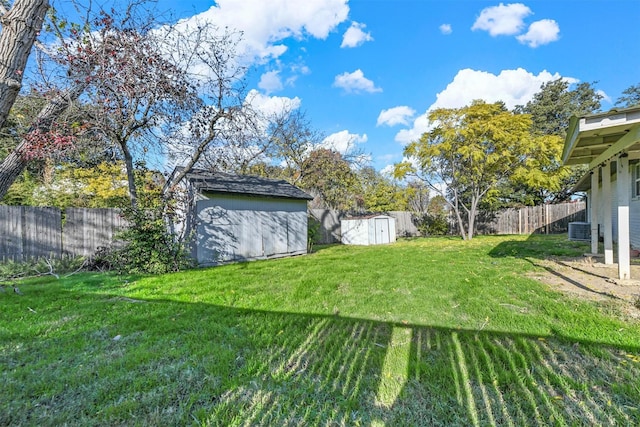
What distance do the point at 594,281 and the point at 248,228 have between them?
753 cm

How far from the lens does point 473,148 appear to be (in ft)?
39.3

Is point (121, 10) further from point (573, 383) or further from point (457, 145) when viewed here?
point (457, 145)

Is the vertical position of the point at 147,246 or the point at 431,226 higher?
the point at 147,246

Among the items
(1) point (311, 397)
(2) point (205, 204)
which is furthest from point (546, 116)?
(1) point (311, 397)

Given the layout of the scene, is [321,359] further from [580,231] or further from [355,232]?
[580,231]

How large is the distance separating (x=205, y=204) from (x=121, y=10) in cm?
422

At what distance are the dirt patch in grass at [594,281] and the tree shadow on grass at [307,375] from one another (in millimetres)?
1637

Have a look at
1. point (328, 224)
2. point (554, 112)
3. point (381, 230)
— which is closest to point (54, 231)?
point (328, 224)

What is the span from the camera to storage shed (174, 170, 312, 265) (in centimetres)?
742

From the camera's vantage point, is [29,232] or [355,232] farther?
[355,232]

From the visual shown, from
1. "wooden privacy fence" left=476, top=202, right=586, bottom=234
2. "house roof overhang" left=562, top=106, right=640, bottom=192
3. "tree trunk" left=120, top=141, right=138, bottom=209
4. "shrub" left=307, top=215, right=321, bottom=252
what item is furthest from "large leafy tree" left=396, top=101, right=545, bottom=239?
"tree trunk" left=120, top=141, right=138, bottom=209

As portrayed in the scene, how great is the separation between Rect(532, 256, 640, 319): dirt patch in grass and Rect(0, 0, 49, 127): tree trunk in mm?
5756

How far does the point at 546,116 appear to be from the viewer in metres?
21.8

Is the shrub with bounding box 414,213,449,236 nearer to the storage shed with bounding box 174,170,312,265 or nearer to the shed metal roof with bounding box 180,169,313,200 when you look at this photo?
the storage shed with bounding box 174,170,312,265
